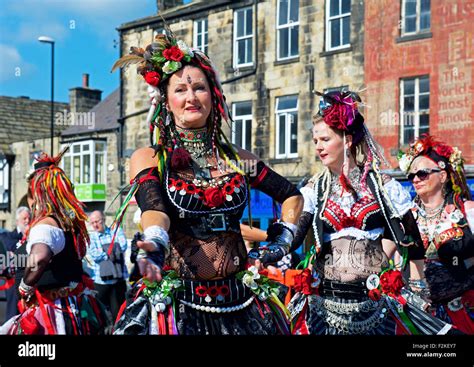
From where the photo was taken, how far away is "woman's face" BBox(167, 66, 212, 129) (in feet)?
11.3

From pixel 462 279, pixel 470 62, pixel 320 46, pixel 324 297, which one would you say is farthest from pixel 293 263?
pixel 320 46

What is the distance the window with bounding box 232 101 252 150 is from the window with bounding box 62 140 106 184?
57.3 inches

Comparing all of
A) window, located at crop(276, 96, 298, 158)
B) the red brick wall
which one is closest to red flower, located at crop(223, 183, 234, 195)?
the red brick wall

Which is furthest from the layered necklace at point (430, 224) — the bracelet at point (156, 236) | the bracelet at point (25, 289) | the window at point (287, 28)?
the bracelet at point (156, 236)

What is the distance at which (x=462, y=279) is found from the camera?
5.08 metres

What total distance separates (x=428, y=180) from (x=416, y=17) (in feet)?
7.42

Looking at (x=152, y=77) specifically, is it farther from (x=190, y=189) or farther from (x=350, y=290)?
(x=350, y=290)

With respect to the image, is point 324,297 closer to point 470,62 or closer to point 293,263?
point 293,263

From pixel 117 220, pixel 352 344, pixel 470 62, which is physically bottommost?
pixel 352 344

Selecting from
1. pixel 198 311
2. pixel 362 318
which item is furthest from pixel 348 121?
pixel 198 311

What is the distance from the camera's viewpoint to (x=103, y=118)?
6.29 meters

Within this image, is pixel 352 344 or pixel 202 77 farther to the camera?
pixel 352 344

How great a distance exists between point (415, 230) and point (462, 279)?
921 millimetres

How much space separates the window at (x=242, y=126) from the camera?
26.2ft
